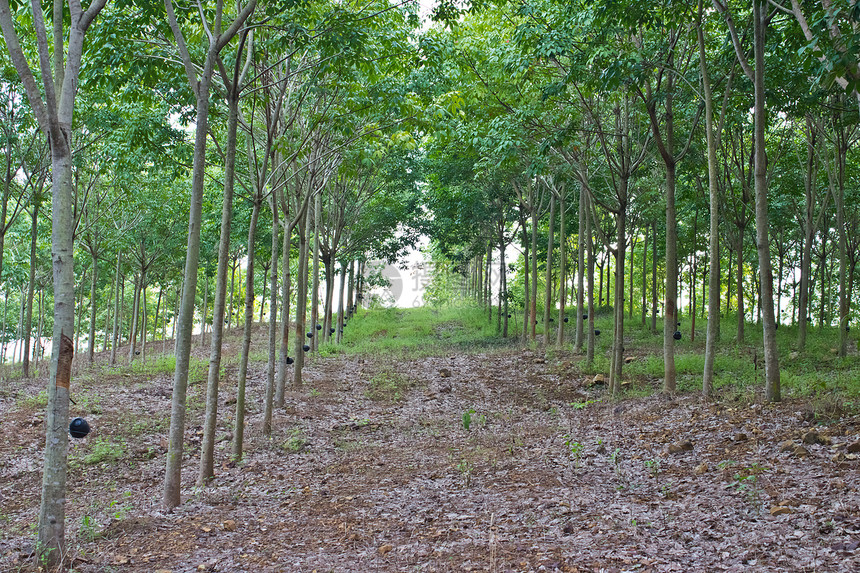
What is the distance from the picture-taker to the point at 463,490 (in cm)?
636

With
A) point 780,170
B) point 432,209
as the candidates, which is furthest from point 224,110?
point 780,170

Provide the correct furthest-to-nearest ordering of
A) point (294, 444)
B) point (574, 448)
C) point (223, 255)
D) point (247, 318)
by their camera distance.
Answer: point (294, 444), point (574, 448), point (247, 318), point (223, 255)

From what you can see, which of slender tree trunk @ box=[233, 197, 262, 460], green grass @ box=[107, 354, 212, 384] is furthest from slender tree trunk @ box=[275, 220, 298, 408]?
green grass @ box=[107, 354, 212, 384]

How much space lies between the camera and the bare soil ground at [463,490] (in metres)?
4.36

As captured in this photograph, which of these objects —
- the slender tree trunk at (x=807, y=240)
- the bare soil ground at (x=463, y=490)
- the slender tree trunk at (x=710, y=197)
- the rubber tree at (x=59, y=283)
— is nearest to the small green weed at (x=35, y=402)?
the bare soil ground at (x=463, y=490)

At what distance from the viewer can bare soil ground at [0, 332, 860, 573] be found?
4363 mm

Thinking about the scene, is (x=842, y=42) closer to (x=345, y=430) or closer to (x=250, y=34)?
(x=250, y=34)

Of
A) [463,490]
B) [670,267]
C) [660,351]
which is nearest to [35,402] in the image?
[463,490]

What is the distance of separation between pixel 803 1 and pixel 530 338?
1500 centimetres

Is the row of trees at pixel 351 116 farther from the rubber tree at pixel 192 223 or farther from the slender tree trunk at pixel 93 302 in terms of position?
the slender tree trunk at pixel 93 302

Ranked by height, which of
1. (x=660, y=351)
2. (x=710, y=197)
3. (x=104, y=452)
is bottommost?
(x=104, y=452)

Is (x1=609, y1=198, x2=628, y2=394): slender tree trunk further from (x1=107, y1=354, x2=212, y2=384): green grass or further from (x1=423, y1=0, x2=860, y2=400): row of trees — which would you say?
(x1=107, y1=354, x2=212, y2=384): green grass

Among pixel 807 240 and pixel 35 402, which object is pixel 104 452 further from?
pixel 807 240

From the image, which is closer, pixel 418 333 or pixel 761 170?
pixel 761 170
